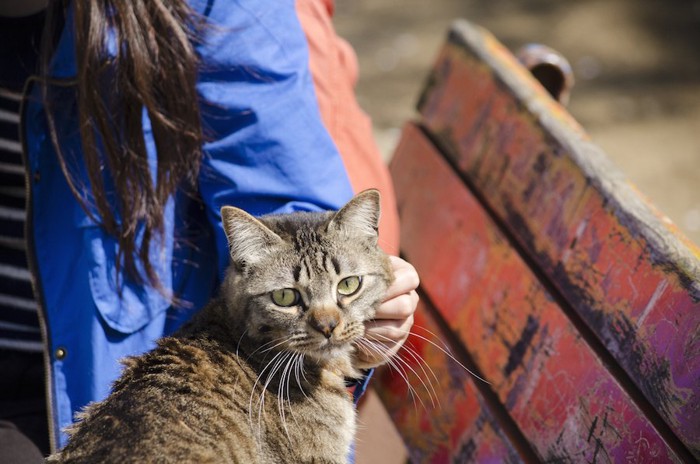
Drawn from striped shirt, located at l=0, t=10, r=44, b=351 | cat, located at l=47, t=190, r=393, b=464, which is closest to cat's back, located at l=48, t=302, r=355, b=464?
cat, located at l=47, t=190, r=393, b=464

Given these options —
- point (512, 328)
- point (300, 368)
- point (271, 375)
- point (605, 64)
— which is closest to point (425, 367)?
point (512, 328)

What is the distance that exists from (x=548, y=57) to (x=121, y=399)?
5.59ft

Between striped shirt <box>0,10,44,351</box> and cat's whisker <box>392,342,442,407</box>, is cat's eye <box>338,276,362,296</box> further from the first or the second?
striped shirt <box>0,10,44,351</box>

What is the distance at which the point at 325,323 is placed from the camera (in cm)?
164

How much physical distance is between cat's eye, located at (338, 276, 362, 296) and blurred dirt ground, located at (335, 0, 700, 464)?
108 inches

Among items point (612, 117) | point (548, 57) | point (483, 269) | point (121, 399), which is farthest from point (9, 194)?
point (612, 117)

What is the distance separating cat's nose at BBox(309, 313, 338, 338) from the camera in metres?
1.64

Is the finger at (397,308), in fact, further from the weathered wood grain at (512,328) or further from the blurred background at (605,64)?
the blurred background at (605,64)

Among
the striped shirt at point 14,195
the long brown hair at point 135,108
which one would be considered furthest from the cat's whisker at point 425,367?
the striped shirt at point 14,195

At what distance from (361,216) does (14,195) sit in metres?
1.03

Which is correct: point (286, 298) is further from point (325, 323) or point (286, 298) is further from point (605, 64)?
point (605, 64)

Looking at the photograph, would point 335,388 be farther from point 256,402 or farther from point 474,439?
point 474,439

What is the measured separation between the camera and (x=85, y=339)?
1.92m

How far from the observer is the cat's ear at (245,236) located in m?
1.65
